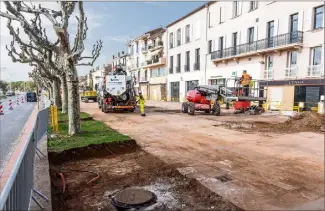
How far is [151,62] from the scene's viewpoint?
47375 mm

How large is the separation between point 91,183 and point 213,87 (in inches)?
499

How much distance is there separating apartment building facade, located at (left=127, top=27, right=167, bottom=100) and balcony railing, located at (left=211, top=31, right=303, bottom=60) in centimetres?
1509

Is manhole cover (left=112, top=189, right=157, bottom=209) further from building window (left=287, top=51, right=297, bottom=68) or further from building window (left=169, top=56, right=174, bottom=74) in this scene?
building window (left=169, top=56, right=174, bottom=74)

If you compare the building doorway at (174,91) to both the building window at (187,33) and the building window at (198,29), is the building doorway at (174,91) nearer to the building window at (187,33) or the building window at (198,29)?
the building window at (187,33)

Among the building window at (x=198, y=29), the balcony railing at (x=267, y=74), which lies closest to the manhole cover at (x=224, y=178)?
the balcony railing at (x=267, y=74)

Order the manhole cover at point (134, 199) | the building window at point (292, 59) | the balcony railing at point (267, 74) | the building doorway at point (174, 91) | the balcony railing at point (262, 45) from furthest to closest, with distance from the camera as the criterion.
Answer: the building doorway at point (174, 91), the balcony railing at point (267, 74), the building window at point (292, 59), the balcony railing at point (262, 45), the manhole cover at point (134, 199)

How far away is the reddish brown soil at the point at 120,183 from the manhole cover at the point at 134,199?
0.35 ft

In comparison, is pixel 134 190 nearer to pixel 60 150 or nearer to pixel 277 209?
pixel 277 209

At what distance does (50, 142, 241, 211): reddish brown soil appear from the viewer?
438cm

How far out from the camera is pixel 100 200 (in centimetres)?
459

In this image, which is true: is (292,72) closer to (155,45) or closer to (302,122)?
(302,122)

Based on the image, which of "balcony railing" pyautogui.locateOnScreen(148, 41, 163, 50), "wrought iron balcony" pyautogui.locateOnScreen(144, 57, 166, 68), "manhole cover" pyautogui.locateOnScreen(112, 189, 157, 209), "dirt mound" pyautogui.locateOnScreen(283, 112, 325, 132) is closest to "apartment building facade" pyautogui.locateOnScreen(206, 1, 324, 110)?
"dirt mound" pyautogui.locateOnScreen(283, 112, 325, 132)

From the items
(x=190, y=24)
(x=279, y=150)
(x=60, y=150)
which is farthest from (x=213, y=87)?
(x=190, y=24)

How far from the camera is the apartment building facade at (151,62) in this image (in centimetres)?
4372
